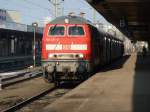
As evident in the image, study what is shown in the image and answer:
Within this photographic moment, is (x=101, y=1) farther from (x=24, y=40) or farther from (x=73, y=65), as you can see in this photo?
(x=24, y=40)

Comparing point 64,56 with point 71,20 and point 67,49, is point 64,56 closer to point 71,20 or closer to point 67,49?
point 67,49

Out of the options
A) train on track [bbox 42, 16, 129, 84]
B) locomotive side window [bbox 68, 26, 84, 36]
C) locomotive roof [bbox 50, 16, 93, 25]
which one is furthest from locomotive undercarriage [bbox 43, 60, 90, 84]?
locomotive roof [bbox 50, 16, 93, 25]

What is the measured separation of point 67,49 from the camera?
65.1ft

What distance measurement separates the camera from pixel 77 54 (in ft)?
64.7

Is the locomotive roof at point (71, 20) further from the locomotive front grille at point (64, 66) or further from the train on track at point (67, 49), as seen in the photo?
the locomotive front grille at point (64, 66)

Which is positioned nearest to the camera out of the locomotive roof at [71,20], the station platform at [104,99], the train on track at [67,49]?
the station platform at [104,99]

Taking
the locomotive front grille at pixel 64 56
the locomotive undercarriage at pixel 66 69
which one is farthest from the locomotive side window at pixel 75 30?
the locomotive undercarriage at pixel 66 69

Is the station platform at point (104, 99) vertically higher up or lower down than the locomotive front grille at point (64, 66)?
lower down

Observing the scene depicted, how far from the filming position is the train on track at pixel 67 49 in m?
19.4

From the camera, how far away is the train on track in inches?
762

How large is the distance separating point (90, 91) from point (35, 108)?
2012mm

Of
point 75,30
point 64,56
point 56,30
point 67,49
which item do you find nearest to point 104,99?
point 64,56

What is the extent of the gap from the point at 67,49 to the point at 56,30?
125 centimetres

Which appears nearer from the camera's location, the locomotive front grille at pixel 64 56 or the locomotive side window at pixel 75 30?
the locomotive front grille at pixel 64 56
